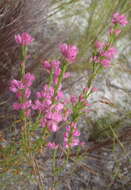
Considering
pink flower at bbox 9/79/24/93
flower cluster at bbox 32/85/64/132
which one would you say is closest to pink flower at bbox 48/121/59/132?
flower cluster at bbox 32/85/64/132

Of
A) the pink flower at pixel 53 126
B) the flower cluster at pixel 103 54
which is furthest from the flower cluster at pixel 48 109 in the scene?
the flower cluster at pixel 103 54

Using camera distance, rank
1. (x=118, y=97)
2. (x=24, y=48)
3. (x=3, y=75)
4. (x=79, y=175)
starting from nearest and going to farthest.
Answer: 1. (x=24, y=48)
2. (x=3, y=75)
3. (x=79, y=175)
4. (x=118, y=97)

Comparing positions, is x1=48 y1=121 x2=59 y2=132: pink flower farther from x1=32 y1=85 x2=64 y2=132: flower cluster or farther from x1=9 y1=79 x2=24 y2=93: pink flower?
x1=9 y1=79 x2=24 y2=93: pink flower

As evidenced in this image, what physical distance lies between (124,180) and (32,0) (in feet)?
3.35

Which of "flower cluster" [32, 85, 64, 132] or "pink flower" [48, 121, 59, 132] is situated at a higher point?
"flower cluster" [32, 85, 64, 132]

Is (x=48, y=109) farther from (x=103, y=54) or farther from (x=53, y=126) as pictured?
(x=103, y=54)

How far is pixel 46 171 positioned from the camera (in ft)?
4.14

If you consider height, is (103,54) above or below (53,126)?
above

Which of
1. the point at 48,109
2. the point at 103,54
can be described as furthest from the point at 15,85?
the point at 103,54

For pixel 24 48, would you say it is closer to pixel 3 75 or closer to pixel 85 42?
pixel 3 75

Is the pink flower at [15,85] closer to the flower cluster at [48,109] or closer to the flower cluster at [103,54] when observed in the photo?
the flower cluster at [48,109]

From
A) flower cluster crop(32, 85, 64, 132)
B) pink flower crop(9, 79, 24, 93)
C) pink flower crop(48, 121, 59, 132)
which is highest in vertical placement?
pink flower crop(9, 79, 24, 93)

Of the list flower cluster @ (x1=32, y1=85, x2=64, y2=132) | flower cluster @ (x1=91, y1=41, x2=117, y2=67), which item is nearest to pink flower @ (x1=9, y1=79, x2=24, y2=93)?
flower cluster @ (x1=32, y1=85, x2=64, y2=132)

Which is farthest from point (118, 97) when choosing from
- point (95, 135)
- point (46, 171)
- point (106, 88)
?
point (46, 171)
